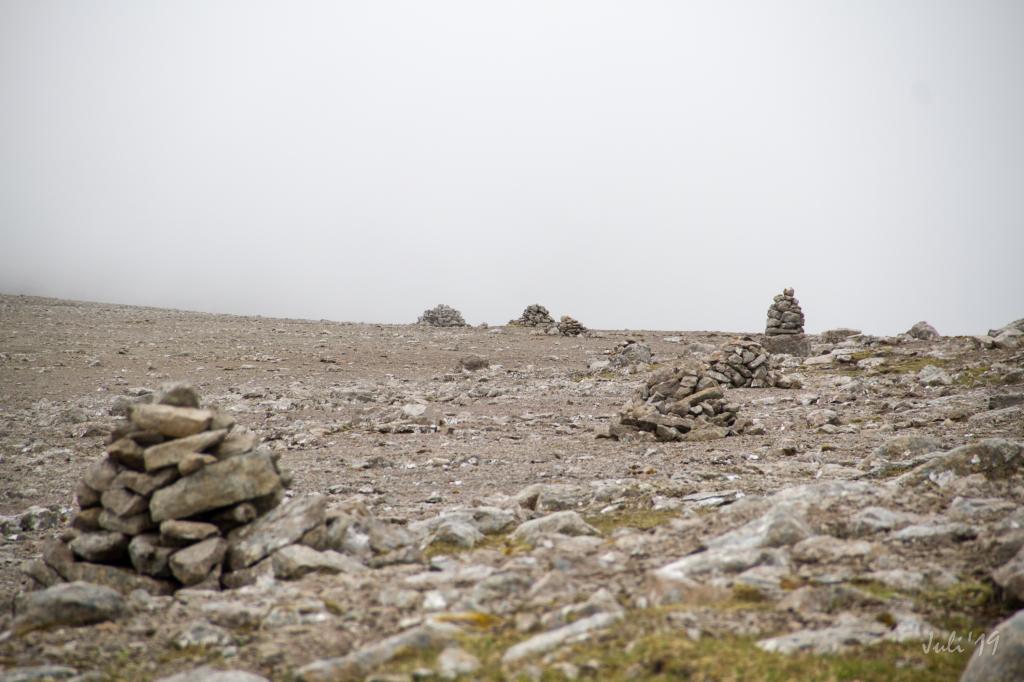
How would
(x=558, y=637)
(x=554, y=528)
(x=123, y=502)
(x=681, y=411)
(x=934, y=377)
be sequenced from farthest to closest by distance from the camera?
1. (x=934, y=377)
2. (x=681, y=411)
3. (x=554, y=528)
4. (x=123, y=502)
5. (x=558, y=637)

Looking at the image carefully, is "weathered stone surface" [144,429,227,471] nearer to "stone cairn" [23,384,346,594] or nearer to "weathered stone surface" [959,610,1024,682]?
"stone cairn" [23,384,346,594]

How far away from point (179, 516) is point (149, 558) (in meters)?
0.68

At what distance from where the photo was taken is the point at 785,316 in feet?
146

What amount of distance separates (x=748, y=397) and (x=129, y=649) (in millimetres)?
26563

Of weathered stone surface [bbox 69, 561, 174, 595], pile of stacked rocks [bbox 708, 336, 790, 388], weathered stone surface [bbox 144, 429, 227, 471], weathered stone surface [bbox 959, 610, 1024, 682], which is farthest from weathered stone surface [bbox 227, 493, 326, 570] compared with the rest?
pile of stacked rocks [bbox 708, 336, 790, 388]

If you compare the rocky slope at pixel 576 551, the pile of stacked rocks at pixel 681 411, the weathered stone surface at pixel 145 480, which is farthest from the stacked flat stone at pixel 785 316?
the weathered stone surface at pixel 145 480

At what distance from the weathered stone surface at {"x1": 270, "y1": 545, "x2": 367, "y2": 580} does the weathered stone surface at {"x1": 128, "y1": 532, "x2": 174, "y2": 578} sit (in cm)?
177

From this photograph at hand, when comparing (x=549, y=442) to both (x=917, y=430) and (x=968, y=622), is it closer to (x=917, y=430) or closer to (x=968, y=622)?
(x=917, y=430)

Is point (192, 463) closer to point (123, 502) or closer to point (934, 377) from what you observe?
point (123, 502)

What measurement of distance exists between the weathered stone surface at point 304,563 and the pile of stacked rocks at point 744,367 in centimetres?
2614

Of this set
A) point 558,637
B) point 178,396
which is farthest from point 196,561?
point 558,637

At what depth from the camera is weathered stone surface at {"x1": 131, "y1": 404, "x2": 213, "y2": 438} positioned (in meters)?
10.1

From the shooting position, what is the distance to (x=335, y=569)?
883cm

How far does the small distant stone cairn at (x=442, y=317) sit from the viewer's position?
71562mm
